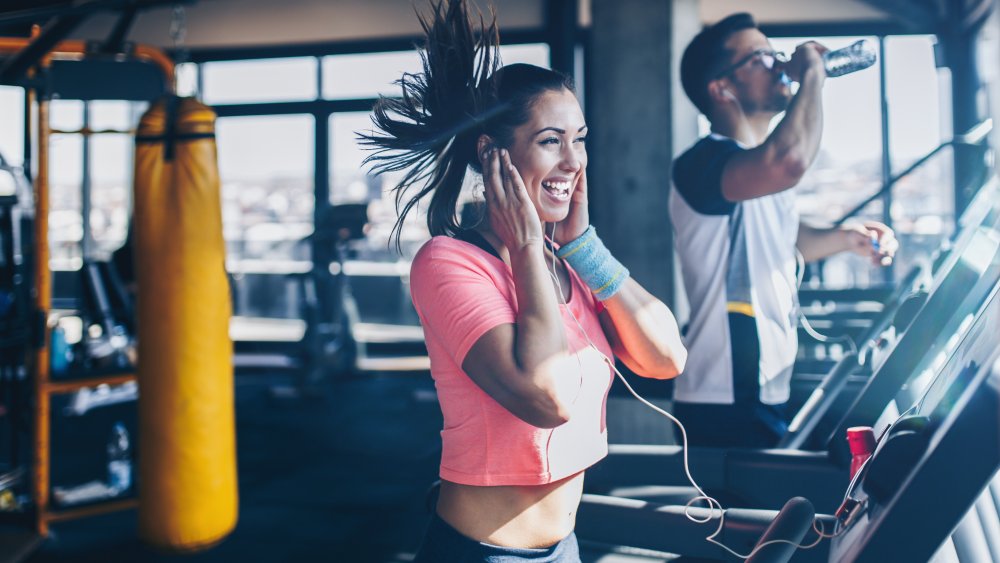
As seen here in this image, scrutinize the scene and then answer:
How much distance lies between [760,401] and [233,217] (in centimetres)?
777

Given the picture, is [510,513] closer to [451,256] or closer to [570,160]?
[451,256]

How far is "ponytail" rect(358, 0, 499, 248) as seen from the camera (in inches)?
42.9

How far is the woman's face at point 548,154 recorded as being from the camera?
41.0 inches

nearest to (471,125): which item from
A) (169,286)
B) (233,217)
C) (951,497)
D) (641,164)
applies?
(951,497)

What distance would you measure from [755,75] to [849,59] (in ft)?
0.62

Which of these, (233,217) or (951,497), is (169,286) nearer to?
(951,497)

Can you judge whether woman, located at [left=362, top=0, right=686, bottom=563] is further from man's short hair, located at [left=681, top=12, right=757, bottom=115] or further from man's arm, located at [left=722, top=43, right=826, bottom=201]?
man's short hair, located at [left=681, top=12, right=757, bottom=115]

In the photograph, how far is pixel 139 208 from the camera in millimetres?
2918

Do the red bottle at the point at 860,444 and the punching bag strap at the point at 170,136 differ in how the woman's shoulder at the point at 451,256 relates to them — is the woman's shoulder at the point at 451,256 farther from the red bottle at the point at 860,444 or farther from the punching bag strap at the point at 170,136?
the punching bag strap at the point at 170,136

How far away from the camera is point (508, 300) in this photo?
40.6 inches

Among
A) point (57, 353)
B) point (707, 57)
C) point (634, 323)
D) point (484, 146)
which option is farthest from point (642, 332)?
point (57, 353)

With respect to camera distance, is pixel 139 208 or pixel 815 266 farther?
pixel 815 266

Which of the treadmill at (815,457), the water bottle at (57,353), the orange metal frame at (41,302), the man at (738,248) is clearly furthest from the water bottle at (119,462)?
the man at (738,248)

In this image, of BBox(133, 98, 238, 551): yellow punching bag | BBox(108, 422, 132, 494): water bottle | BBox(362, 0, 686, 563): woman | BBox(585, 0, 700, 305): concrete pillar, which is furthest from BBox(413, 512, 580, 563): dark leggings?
BBox(108, 422, 132, 494): water bottle
